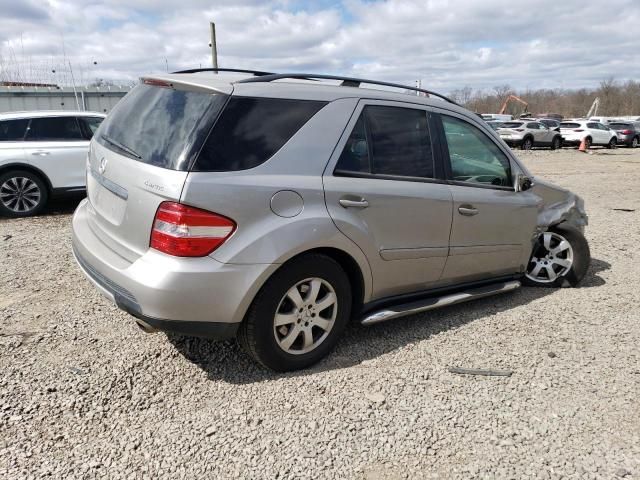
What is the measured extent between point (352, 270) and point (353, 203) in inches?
18.1

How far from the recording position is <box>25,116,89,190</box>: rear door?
7715mm

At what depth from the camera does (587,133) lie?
2900 centimetres

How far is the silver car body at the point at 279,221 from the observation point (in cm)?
265

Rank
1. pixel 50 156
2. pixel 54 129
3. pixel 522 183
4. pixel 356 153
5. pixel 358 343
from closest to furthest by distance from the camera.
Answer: pixel 356 153
pixel 358 343
pixel 522 183
pixel 50 156
pixel 54 129

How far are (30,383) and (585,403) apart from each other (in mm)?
3229

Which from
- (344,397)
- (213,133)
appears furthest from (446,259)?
(213,133)

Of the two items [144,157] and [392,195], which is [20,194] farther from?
[392,195]

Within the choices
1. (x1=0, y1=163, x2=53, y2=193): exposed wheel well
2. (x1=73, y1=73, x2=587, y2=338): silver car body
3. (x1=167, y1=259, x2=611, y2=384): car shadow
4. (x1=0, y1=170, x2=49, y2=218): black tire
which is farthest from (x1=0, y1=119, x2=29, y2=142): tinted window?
(x1=167, y1=259, x2=611, y2=384): car shadow

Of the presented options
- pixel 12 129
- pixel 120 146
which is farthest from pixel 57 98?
pixel 120 146

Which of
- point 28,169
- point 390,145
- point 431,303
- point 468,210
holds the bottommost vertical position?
point 431,303

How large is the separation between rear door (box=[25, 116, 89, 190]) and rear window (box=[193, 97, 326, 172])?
600 centimetres

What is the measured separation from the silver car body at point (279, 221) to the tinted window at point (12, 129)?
5190mm

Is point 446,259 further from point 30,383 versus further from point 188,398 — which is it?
point 30,383

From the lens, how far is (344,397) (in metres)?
2.94
